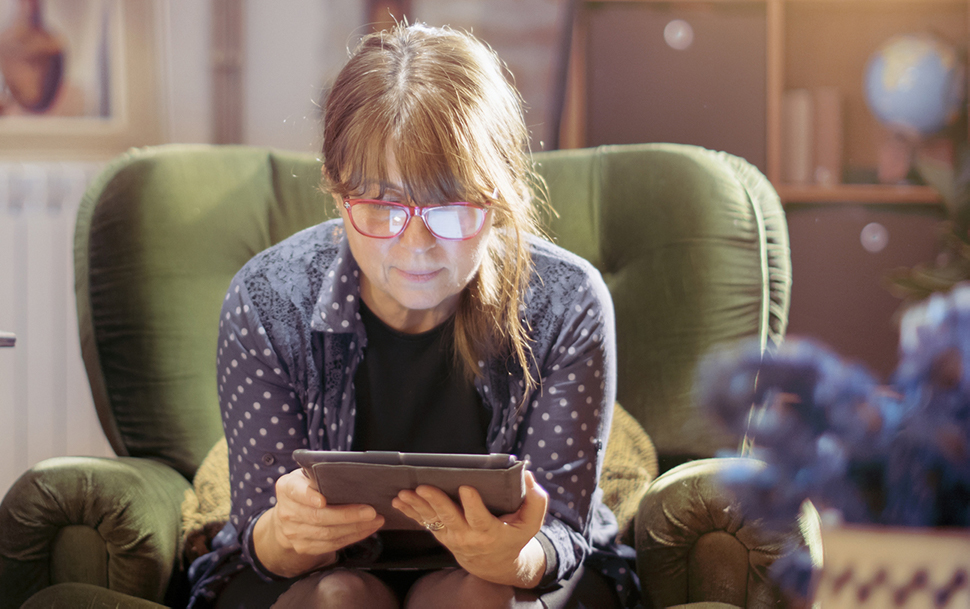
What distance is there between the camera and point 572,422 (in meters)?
0.92

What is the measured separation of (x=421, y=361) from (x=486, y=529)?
291 millimetres

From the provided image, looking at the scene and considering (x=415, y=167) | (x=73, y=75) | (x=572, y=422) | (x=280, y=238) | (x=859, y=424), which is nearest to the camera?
(x=859, y=424)

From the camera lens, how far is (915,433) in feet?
1.17

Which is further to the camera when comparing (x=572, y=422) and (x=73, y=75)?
(x=73, y=75)

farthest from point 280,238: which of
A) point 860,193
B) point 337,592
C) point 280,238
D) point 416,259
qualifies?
point 860,193

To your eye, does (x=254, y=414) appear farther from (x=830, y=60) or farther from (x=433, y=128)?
(x=830, y=60)

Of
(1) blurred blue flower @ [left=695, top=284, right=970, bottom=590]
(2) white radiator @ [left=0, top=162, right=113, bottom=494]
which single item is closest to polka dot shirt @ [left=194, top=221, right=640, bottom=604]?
(1) blurred blue flower @ [left=695, top=284, right=970, bottom=590]

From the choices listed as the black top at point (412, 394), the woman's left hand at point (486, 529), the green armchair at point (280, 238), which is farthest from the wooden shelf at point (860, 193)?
the woman's left hand at point (486, 529)

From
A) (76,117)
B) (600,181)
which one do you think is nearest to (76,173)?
(76,117)

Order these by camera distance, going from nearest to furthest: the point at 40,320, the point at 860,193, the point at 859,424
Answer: the point at 859,424
the point at 40,320
the point at 860,193

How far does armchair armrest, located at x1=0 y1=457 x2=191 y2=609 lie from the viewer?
0.97 metres

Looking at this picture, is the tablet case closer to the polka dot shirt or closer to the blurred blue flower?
the polka dot shirt

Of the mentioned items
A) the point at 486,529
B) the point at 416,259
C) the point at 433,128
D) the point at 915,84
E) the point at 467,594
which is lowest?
the point at 467,594

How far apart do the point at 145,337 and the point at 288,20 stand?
1.05m
